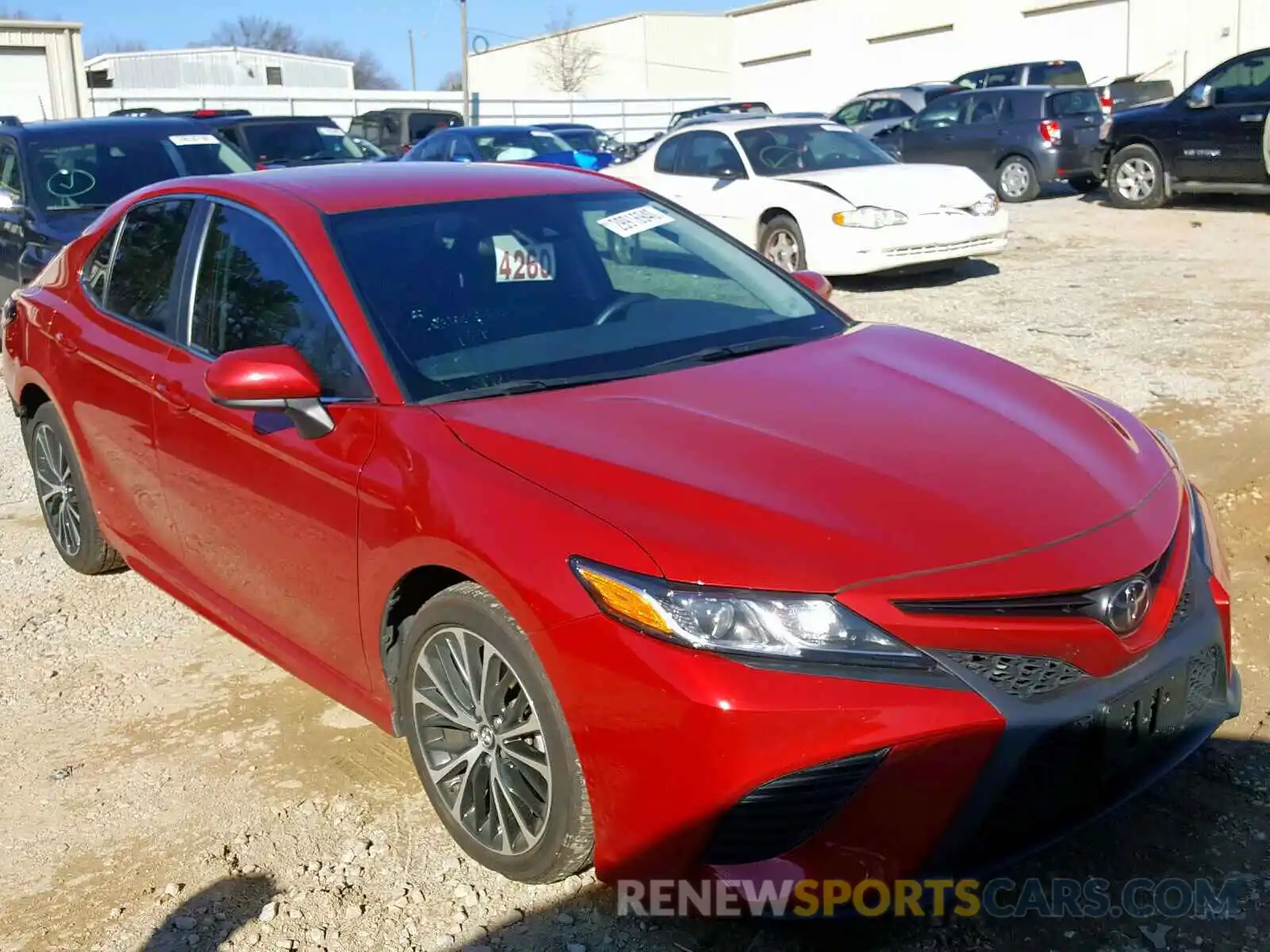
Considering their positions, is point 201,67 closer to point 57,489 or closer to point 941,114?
point 941,114

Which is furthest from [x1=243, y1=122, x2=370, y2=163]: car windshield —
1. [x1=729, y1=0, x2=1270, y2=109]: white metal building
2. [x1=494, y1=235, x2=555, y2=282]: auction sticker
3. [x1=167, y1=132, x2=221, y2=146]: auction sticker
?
[x1=729, y1=0, x2=1270, y2=109]: white metal building

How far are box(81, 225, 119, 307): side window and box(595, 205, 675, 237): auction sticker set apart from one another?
1.86m

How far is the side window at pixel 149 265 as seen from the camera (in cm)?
422

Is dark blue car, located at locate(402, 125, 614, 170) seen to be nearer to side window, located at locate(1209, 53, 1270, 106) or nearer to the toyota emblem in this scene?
side window, located at locate(1209, 53, 1270, 106)

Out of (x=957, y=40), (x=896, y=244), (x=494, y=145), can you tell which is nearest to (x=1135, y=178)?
(x=896, y=244)

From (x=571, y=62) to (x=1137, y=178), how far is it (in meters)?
45.1

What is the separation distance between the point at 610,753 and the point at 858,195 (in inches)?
356

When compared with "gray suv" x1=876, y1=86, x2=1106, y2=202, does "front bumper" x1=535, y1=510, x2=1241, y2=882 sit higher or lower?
lower

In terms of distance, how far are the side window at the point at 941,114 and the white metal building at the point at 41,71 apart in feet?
62.8

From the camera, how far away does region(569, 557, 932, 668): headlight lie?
7.87 feet

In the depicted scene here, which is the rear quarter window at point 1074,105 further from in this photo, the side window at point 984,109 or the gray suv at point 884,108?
the gray suv at point 884,108

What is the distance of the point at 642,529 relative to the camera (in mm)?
2580

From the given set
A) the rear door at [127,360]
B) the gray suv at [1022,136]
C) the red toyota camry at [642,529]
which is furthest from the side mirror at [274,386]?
the gray suv at [1022,136]

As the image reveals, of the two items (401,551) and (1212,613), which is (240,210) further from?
(1212,613)
